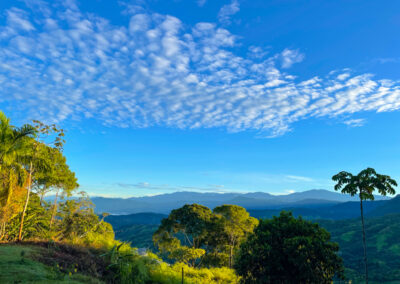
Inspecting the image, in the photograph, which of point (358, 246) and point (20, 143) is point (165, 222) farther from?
point (358, 246)

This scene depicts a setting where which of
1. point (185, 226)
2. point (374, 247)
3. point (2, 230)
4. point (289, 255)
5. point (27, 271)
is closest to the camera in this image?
point (27, 271)

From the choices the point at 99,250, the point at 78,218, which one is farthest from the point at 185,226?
the point at 99,250

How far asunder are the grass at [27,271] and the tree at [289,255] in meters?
9.36

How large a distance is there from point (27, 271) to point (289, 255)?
42.5 ft

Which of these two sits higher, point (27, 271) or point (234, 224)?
point (27, 271)

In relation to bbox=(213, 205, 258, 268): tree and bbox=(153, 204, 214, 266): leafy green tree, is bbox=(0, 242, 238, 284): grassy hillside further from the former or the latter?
A: bbox=(213, 205, 258, 268): tree

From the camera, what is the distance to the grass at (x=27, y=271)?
9680 millimetres

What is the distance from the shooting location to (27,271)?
406 inches

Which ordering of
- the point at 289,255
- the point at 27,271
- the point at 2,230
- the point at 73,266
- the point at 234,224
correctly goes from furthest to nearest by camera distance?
the point at 234,224
the point at 2,230
the point at 289,255
the point at 73,266
the point at 27,271

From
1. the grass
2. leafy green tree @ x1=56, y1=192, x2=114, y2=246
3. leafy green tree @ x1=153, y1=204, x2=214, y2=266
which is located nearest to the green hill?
leafy green tree @ x1=153, y1=204, x2=214, y2=266

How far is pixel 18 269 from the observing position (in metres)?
10.3

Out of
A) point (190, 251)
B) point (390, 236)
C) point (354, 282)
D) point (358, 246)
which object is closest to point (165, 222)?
point (190, 251)

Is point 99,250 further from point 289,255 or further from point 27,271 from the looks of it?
point 289,255

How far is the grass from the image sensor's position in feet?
31.8
